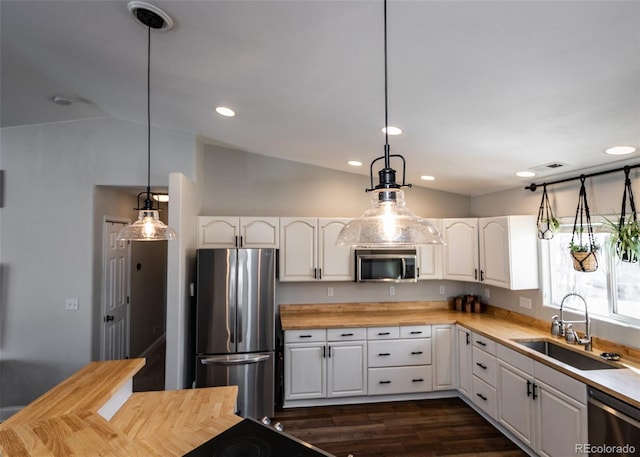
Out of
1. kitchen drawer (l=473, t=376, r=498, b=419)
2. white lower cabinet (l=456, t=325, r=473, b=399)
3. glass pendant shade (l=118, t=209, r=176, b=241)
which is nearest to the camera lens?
glass pendant shade (l=118, t=209, r=176, b=241)

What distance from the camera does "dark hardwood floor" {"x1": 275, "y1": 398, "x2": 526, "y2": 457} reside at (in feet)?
8.64

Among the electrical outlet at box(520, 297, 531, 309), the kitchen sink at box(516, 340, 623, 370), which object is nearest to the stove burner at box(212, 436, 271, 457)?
the kitchen sink at box(516, 340, 623, 370)

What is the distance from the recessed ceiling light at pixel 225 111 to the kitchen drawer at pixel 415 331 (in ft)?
8.99

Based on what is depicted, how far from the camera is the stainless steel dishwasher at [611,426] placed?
174 centimetres

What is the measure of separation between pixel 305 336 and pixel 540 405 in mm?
2060

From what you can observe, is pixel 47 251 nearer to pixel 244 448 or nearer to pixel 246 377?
pixel 246 377

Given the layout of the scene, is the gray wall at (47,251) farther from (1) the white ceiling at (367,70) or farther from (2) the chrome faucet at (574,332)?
(2) the chrome faucet at (574,332)

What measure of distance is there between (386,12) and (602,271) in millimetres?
2840

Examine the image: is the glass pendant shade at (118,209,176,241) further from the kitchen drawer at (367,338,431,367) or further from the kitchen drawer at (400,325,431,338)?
the kitchen drawer at (400,325,431,338)

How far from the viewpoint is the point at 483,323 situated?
11.1ft

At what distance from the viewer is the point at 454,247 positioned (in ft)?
12.5

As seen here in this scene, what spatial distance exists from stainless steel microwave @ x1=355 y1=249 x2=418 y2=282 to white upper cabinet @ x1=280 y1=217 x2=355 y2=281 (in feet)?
0.45

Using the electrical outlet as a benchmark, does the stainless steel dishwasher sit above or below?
below

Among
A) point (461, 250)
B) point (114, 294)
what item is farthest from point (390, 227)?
point (114, 294)
